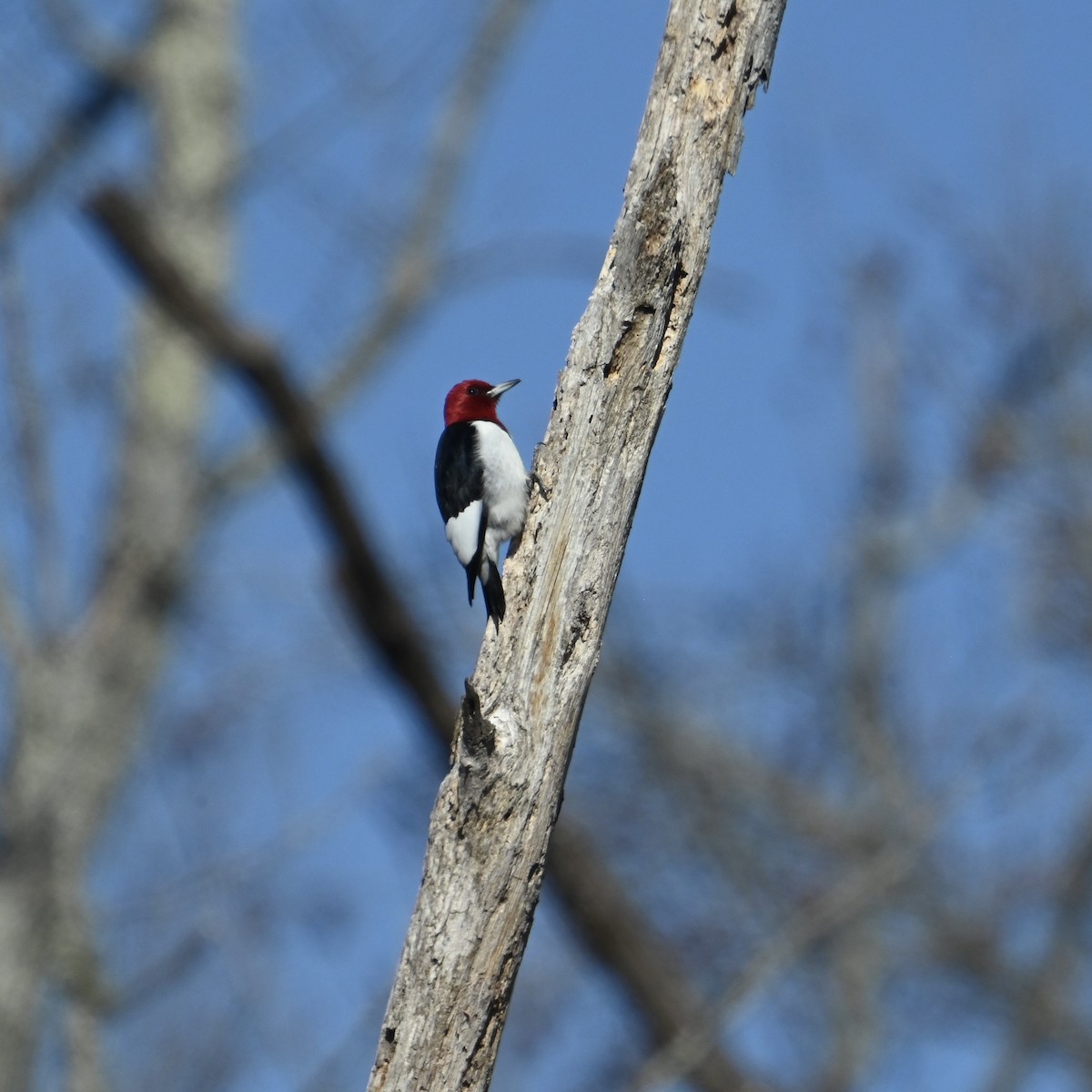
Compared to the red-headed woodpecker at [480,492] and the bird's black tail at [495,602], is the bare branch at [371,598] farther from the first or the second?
the bird's black tail at [495,602]

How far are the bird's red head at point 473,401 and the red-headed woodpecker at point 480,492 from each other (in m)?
0.31

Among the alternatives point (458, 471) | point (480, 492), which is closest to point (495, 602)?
point (480, 492)

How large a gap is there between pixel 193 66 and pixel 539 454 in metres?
11.9

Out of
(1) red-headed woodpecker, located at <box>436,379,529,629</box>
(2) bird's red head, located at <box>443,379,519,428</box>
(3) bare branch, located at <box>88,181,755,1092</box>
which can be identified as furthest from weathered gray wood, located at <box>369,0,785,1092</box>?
(3) bare branch, located at <box>88,181,755,1092</box>

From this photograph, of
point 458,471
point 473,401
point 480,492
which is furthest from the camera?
point 473,401

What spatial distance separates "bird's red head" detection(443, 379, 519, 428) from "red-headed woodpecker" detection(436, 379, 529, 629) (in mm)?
313

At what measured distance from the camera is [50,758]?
9281 millimetres

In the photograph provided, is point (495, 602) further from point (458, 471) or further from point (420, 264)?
point (420, 264)

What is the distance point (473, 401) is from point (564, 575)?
2.37 m

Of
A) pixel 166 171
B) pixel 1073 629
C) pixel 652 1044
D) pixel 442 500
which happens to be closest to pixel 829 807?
pixel 1073 629

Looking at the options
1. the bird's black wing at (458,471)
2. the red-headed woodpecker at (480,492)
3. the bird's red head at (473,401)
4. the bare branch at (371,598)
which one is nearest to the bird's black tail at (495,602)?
the red-headed woodpecker at (480,492)

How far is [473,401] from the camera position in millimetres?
5605

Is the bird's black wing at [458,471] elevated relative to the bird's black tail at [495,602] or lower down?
elevated

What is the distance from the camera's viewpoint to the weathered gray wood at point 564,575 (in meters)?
3.10
